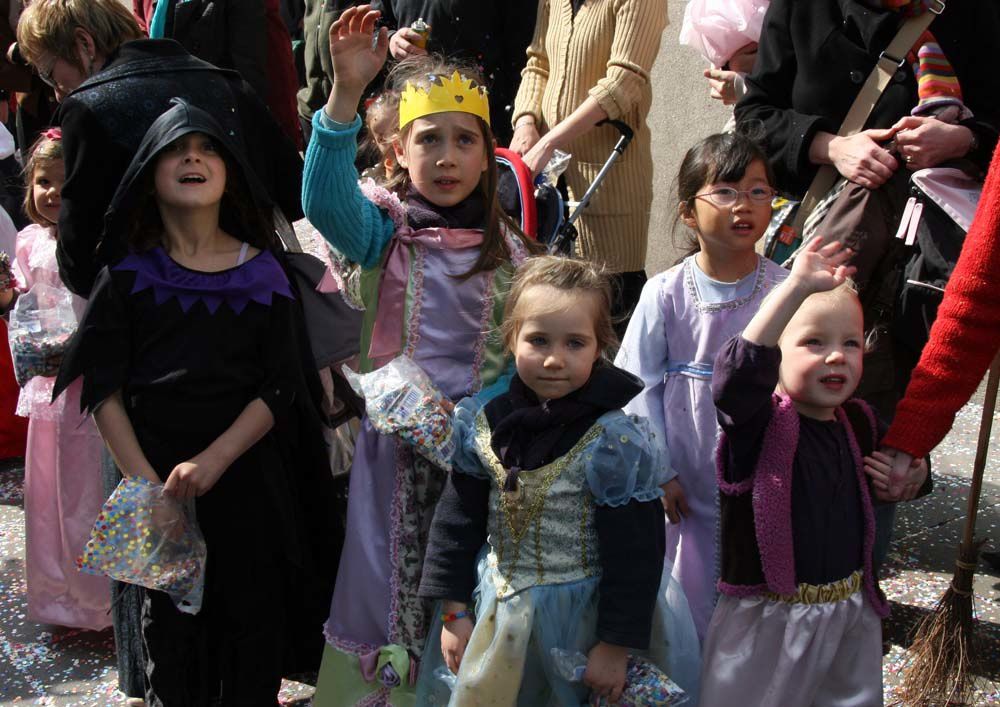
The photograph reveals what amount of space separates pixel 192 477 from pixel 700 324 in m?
1.38

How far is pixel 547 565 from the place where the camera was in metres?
2.48

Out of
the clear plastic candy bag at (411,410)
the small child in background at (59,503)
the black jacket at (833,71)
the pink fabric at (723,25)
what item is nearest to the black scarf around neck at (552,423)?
the clear plastic candy bag at (411,410)

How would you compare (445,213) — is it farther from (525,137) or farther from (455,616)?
(525,137)

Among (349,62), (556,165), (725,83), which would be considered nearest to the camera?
(349,62)

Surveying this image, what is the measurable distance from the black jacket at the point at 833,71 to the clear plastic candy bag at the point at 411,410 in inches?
54.2

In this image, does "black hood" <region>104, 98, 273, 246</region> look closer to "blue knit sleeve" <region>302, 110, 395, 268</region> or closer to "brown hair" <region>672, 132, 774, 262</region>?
"blue knit sleeve" <region>302, 110, 395, 268</region>

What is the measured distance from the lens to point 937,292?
10.1 feet

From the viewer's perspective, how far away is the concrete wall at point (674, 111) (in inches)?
266

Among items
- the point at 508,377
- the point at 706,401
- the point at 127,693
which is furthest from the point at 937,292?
the point at 127,693

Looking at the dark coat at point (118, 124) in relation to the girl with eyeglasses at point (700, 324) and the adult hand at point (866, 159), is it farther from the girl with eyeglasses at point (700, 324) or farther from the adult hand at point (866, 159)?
the adult hand at point (866, 159)

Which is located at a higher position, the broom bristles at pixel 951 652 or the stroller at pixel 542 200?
the stroller at pixel 542 200

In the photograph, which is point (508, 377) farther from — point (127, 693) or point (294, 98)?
point (294, 98)

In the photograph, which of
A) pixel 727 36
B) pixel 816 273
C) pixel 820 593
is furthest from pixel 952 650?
pixel 727 36

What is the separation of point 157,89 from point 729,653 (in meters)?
2.11
